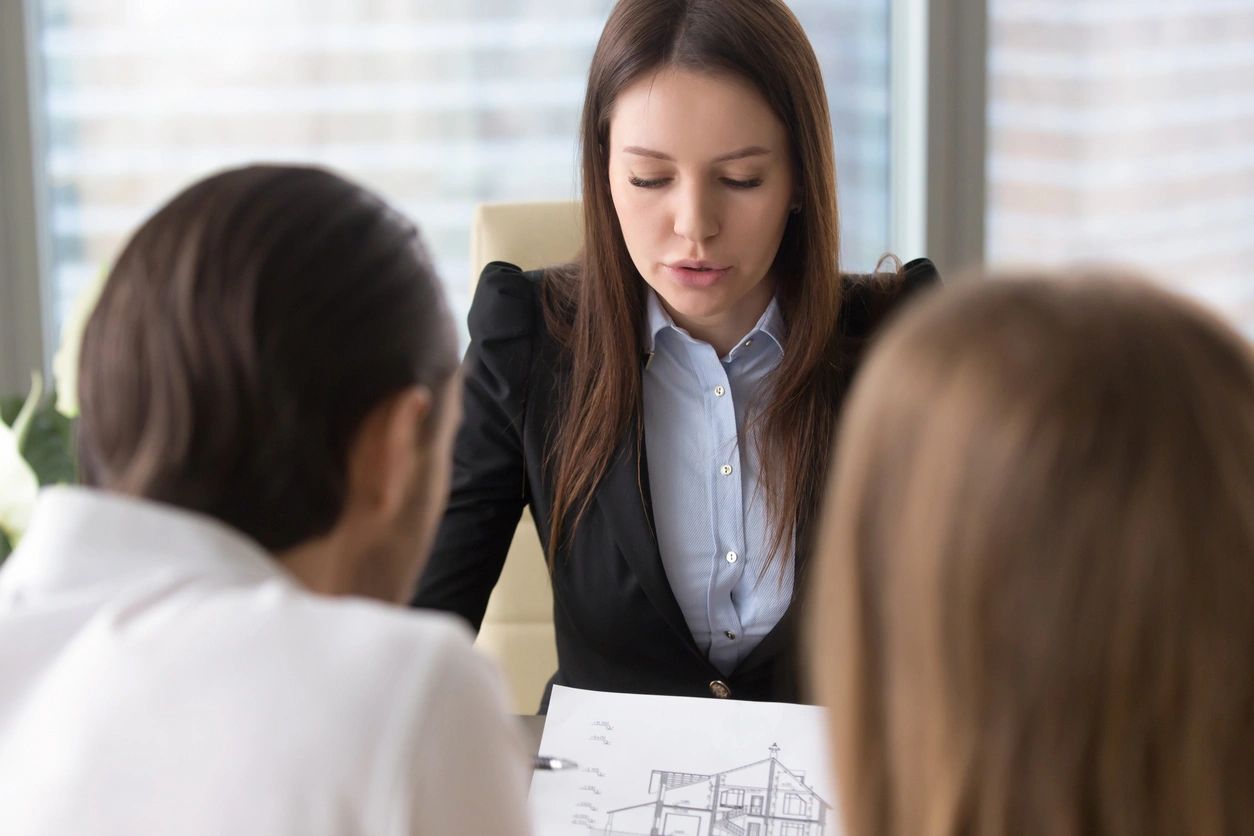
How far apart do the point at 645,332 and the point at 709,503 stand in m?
0.23

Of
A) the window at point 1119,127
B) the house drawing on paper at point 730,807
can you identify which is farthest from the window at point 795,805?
the window at point 1119,127

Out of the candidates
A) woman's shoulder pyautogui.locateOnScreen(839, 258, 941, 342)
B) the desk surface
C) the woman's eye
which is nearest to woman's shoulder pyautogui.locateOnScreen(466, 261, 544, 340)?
the woman's eye

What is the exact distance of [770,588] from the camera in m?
1.53

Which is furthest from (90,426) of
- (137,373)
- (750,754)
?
(750,754)

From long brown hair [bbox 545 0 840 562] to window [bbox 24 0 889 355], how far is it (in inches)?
37.5

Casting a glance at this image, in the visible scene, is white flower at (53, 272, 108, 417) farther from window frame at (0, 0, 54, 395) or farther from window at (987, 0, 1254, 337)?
window at (987, 0, 1254, 337)

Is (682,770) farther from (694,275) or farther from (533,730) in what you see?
(694,275)

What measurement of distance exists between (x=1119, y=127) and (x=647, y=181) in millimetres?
1764

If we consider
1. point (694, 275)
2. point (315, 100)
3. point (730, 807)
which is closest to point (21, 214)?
point (315, 100)

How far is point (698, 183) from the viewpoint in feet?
4.84

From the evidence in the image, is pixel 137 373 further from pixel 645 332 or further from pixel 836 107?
pixel 836 107

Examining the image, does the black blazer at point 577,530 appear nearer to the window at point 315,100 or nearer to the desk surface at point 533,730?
the desk surface at point 533,730

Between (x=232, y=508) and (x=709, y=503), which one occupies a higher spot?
(x=232, y=508)

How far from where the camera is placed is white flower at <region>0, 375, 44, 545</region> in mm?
919
